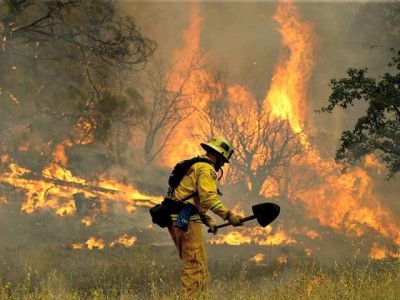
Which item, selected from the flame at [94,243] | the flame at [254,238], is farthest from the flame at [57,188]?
the flame at [254,238]

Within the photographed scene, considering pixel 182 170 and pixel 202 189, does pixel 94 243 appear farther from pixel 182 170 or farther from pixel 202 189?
pixel 202 189

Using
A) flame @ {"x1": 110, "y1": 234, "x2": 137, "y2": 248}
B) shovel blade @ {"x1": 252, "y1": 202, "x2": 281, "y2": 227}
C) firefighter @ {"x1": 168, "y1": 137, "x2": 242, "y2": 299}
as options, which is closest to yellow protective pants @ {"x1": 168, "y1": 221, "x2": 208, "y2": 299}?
firefighter @ {"x1": 168, "y1": 137, "x2": 242, "y2": 299}

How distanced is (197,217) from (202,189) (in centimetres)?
40

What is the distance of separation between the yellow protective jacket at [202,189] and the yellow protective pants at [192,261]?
7.1 inches

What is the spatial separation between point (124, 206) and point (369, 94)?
12.0 m

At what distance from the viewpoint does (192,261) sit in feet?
19.5

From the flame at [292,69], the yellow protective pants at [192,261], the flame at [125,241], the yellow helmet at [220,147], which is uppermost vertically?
the flame at [292,69]

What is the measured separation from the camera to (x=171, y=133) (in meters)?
30.7

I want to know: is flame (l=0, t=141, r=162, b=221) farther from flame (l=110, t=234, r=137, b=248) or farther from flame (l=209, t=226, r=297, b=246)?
flame (l=209, t=226, r=297, b=246)

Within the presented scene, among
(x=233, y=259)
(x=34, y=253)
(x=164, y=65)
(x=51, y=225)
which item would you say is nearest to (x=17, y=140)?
(x=51, y=225)

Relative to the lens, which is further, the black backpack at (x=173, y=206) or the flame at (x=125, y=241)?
the flame at (x=125, y=241)

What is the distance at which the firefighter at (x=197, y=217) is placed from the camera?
582cm

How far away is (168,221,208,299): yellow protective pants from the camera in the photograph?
586 cm

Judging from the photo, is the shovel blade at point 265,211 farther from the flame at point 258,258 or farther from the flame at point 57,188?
the flame at point 57,188
